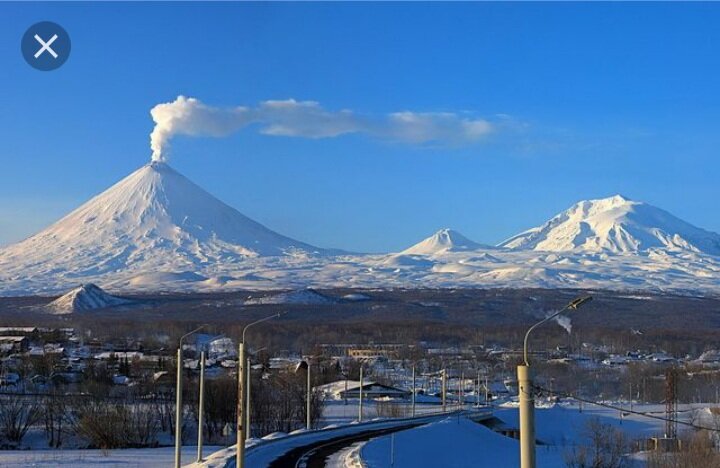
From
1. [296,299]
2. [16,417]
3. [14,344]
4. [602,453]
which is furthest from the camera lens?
[296,299]

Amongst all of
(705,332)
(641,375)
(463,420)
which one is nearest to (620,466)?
(463,420)

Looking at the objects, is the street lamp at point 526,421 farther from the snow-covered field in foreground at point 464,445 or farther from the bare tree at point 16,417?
the bare tree at point 16,417

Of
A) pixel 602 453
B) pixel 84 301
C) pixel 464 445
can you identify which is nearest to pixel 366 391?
pixel 602 453

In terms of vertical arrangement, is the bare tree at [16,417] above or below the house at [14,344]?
below

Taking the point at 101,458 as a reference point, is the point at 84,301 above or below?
above

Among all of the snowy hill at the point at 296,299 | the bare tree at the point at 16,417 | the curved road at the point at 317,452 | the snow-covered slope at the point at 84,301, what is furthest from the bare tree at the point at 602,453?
the snowy hill at the point at 296,299

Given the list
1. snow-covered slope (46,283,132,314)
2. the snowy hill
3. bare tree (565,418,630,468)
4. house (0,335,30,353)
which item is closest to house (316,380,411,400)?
bare tree (565,418,630,468)

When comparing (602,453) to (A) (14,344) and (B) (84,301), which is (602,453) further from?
(B) (84,301)
